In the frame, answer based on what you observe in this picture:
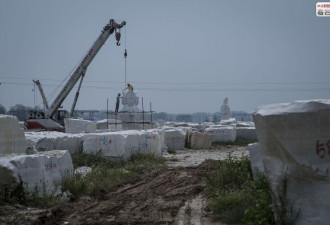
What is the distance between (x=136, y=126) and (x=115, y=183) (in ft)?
44.1

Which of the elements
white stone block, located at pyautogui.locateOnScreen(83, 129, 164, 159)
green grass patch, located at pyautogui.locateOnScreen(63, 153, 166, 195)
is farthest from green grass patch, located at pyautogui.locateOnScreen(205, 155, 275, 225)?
white stone block, located at pyautogui.locateOnScreen(83, 129, 164, 159)

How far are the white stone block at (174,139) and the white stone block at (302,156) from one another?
730 inches

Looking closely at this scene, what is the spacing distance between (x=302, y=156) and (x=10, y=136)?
8623 mm

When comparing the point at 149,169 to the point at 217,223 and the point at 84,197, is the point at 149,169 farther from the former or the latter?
the point at 217,223

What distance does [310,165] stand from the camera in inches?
207

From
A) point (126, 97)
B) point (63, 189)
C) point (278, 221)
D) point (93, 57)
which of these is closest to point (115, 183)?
point (63, 189)

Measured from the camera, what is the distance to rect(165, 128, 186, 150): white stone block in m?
24.0

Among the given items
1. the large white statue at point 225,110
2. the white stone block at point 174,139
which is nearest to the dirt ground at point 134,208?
the white stone block at point 174,139

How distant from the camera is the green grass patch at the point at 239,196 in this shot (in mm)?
5914

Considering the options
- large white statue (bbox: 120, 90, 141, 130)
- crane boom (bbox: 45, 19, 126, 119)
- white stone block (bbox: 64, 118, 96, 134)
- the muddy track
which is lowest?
the muddy track

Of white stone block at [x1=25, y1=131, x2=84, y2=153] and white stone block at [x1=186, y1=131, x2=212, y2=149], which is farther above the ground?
white stone block at [x1=25, y1=131, x2=84, y2=153]

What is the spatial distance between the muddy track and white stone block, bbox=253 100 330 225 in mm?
2240

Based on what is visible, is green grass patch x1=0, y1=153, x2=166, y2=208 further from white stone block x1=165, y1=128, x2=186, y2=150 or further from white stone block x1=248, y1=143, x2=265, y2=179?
white stone block x1=165, y1=128, x2=186, y2=150

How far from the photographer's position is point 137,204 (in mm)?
8500
